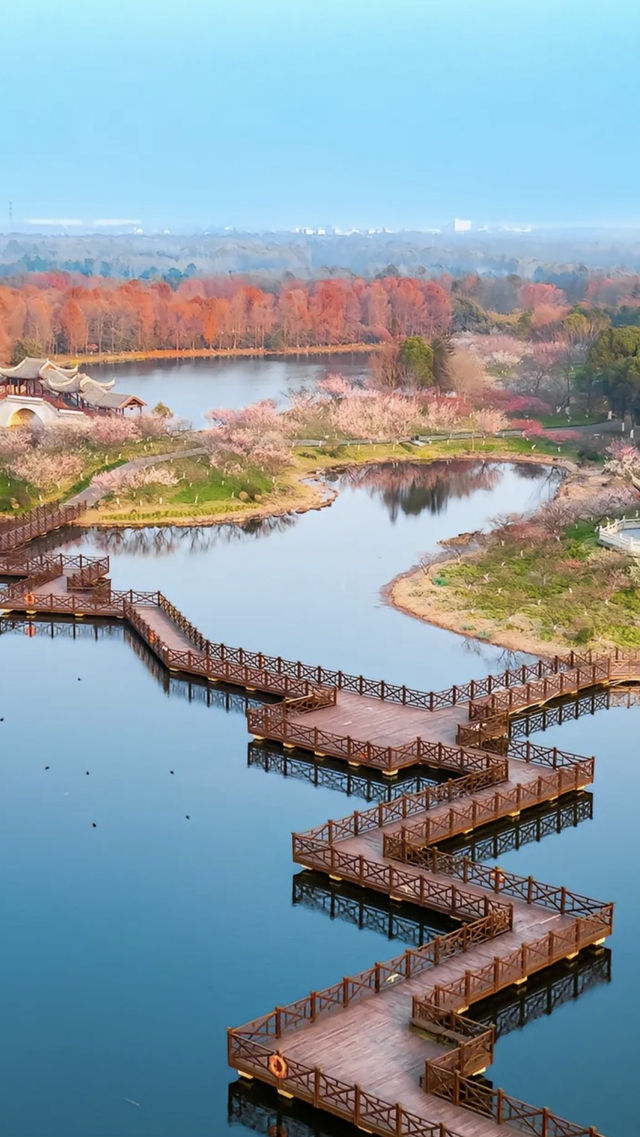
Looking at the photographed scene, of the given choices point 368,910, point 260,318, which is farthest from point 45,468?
point 260,318

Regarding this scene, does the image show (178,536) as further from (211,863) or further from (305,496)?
(211,863)

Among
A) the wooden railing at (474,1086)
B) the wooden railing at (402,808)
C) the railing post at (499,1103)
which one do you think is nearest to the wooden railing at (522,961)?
the wooden railing at (474,1086)

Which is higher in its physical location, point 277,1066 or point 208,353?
point 208,353

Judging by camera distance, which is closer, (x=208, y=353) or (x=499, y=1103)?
(x=499, y=1103)

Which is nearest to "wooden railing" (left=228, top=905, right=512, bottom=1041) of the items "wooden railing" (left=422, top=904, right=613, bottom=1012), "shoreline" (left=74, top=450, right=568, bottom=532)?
"wooden railing" (left=422, top=904, right=613, bottom=1012)

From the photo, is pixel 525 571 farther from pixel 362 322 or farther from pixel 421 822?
pixel 362 322

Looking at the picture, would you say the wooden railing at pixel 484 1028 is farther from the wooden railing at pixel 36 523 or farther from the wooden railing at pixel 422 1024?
the wooden railing at pixel 36 523

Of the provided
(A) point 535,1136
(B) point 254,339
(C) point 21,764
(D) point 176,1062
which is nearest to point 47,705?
(C) point 21,764
